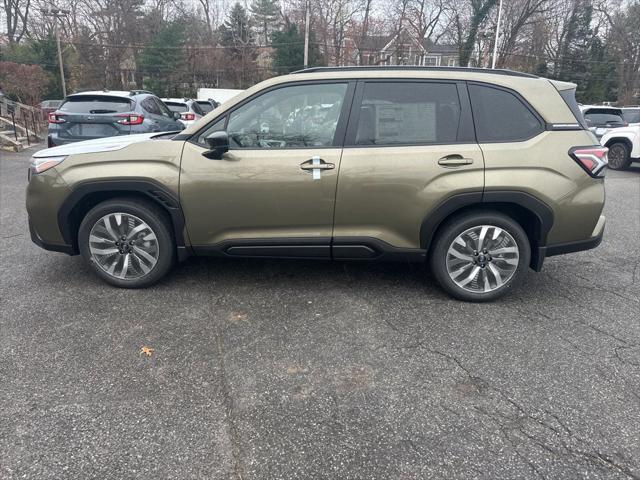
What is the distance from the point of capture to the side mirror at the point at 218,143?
11.5 ft

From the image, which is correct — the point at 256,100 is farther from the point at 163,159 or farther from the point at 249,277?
the point at 249,277

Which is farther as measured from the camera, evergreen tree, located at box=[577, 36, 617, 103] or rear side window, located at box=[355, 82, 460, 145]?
evergreen tree, located at box=[577, 36, 617, 103]

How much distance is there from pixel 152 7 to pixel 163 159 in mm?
49167

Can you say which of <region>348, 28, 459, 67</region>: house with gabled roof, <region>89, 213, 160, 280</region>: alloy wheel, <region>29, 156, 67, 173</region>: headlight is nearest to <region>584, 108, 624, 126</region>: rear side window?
<region>89, 213, 160, 280</region>: alloy wheel

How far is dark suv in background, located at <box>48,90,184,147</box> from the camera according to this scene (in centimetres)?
820

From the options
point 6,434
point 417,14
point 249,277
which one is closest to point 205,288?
point 249,277

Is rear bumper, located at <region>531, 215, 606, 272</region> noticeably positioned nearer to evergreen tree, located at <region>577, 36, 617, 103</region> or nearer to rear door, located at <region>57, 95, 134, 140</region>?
rear door, located at <region>57, 95, 134, 140</region>

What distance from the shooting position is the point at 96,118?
8227 millimetres

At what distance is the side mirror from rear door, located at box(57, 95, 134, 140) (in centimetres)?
552

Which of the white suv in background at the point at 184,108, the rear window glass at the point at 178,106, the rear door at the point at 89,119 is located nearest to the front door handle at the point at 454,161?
the rear door at the point at 89,119

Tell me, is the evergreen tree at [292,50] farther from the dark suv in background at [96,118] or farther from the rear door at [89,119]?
the rear door at [89,119]

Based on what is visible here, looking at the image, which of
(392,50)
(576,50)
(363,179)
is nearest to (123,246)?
(363,179)

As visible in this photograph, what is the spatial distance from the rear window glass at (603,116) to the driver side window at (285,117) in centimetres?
1291

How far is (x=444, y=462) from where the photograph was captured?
7.14ft
